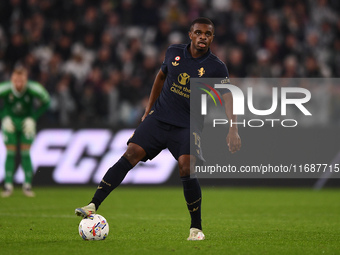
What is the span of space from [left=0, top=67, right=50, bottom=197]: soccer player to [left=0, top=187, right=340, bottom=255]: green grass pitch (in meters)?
0.62

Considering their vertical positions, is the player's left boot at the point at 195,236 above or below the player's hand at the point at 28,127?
below

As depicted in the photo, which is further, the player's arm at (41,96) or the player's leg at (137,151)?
the player's arm at (41,96)

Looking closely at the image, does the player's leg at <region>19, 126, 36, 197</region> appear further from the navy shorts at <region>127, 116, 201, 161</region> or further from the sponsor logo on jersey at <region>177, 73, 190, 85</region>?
the sponsor logo on jersey at <region>177, 73, 190, 85</region>

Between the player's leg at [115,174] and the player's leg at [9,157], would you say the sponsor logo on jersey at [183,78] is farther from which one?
the player's leg at [9,157]

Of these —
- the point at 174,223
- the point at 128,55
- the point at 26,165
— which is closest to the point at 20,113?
the point at 26,165

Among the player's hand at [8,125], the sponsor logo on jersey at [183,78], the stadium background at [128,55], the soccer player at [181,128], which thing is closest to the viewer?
the soccer player at [181,128]

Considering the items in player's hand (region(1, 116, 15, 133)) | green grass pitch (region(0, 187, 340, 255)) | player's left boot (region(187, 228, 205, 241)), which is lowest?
green grass pitch (region(0, 187, 340, 255))

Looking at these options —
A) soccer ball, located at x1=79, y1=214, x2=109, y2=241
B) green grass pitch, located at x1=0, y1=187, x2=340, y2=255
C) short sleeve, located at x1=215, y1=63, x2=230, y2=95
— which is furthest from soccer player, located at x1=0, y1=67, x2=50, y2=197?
short sleeve, located at x1=215, y1=63, x2=230, y2=95

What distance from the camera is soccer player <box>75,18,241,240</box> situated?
5559 millimetres

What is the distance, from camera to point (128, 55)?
15062mm

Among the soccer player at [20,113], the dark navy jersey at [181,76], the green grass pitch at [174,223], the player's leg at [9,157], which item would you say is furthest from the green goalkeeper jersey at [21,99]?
the dark navy jersey at [181,76]

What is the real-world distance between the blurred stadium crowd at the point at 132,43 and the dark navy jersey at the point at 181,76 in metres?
7.62

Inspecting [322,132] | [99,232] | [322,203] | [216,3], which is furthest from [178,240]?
[216,3]

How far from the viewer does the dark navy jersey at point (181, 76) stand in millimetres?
5645
